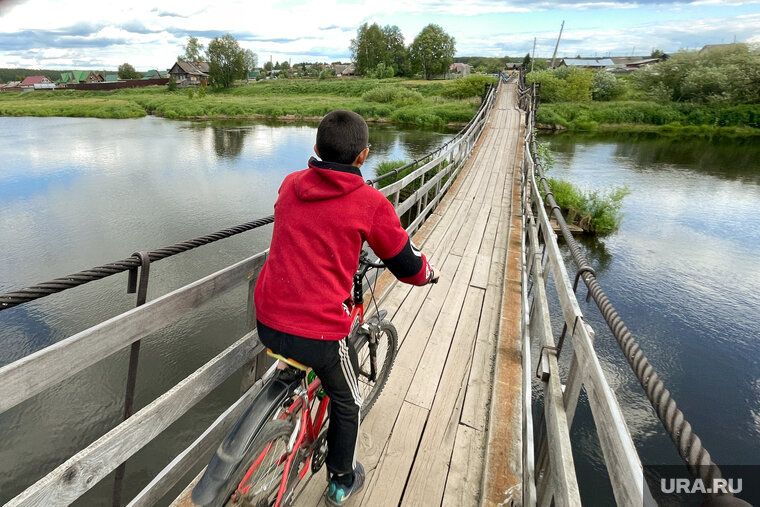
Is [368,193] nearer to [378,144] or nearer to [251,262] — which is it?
[251,262]

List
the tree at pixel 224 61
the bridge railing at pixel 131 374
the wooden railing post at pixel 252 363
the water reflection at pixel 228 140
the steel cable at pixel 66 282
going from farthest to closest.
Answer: the tree at pixel 224 61, the water reflection at pixel 228 140, the wooden railing post at pixel 252 363, the steel cable at pixel 66 282, the bridge railing at pixel 131 374

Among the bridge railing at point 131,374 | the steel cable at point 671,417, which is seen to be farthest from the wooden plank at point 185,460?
the steel cable at point 671,417

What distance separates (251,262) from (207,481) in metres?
1.12

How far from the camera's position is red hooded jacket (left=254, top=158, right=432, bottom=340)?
1659mm

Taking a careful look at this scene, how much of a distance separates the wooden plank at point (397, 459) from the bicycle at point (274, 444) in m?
0.37

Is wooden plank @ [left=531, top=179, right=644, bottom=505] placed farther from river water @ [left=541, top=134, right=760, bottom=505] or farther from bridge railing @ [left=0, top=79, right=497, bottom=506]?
river water @ [left=541, top=134, right=760, bottom=505]

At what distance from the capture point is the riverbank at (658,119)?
37.4 metres

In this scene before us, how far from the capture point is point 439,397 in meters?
3.07

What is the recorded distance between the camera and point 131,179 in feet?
57.8

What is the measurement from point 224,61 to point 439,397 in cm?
8433

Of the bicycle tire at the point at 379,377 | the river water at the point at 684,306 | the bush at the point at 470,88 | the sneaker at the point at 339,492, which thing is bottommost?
the river water at the point at 684,306

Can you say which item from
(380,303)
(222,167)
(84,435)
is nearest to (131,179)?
(222,167)

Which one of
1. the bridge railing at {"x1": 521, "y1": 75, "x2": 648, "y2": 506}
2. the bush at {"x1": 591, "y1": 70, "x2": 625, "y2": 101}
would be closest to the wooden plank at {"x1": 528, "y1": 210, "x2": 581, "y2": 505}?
the bridge railing at {"x1": 521, "y1": 75, "x2": 648, "y2": 506}

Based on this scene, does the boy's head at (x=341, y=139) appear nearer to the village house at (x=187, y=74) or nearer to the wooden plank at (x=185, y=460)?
the wooden plank at (x=185, y=460)
